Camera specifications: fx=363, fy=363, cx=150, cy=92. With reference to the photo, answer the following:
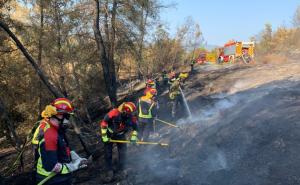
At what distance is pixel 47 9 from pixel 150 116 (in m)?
12.0

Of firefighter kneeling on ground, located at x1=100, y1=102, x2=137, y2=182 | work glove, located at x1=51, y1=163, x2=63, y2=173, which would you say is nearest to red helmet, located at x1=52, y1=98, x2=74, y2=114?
work glove, located at x1=51, y1=163, x2=63, y2=173

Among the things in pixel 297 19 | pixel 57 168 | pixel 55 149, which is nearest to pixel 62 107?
pixel 55 149

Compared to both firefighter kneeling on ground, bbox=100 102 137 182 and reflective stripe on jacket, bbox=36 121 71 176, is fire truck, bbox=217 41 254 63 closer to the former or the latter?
firefighter kneeling on ground, bbox=100 102 137 182

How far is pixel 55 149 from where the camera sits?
5.25m

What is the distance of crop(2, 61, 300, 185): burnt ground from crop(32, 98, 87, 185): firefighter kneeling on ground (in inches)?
146

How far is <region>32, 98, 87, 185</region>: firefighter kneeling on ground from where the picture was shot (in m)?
5.23

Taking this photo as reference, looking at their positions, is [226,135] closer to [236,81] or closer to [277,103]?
[277,103]

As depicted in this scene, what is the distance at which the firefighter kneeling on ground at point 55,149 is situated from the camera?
17.1 feet

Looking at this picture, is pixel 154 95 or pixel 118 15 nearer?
pixel 154 95

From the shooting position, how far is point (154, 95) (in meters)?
13.5

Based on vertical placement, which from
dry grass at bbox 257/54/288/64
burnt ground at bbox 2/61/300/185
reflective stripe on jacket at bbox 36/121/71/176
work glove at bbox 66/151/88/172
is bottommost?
burnt ground at bbox 2/61/300/185

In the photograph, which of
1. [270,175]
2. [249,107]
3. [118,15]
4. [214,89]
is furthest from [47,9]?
[270,175]

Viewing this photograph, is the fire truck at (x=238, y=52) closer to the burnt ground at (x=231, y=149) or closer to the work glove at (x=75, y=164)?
the burnt ground at (x=231, y=149)

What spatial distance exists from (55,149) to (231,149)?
225 inches
